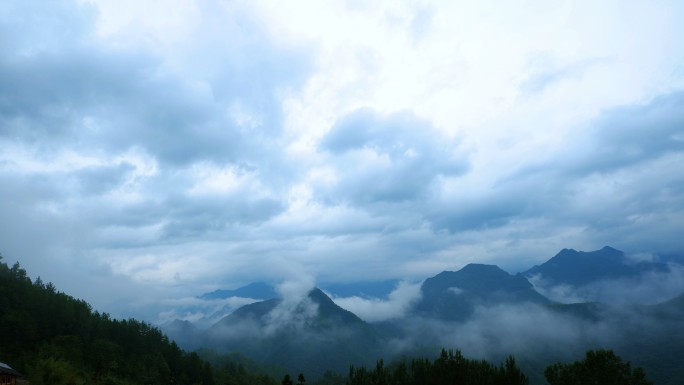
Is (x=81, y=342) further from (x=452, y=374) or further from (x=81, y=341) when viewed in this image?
(x=452, y=374)

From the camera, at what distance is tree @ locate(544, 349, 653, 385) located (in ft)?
310

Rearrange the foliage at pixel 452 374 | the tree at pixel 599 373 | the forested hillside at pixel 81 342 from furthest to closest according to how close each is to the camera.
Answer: the forested hillside at pixel 81 342
the foliage at pixel 452 374
the tree at pixel 599 373

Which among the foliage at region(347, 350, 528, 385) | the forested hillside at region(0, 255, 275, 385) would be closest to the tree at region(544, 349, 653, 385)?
the foliage at region(347, 350, 528, 385)

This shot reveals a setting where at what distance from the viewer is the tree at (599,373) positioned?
94.5 metres

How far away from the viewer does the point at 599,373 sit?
9731cm

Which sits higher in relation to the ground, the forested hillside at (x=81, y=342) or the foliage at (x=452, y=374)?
the forested hillside at (x=81, y=342)

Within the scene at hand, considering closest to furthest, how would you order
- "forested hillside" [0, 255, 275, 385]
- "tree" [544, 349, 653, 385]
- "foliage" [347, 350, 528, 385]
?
"tree" [544, 349, 653, 385]
"foliage" [347, 350, 528, 385]
"forested hillside" [0, 255, 275, 385]

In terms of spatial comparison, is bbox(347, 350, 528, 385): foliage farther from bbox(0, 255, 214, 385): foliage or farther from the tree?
bbox(0, 255, 214, 385): foliage

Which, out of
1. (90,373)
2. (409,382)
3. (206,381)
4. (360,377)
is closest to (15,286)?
(90,373)

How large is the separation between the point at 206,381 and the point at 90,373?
62.2 metres

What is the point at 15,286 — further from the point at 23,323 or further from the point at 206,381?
the point at 206,381

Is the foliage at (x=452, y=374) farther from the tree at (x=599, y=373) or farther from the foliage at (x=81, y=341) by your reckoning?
the foliage at (x=81, y=341)

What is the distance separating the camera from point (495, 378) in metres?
108

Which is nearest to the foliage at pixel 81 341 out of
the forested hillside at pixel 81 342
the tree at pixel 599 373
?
the forested hillside at pixel 81 342
